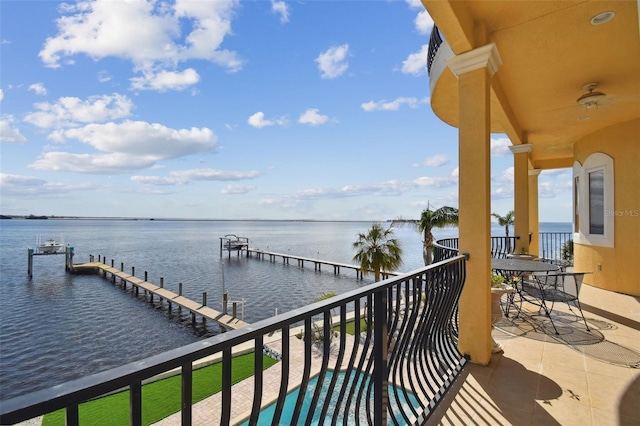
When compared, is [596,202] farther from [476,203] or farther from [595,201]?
[476,203]

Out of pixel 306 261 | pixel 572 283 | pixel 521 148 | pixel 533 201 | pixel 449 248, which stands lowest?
pixel 306 261

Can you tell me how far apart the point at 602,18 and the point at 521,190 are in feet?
14.4

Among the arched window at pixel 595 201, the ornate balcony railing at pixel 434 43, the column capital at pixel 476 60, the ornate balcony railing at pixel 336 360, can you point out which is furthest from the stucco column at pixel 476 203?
the arched window at pixel 595 201

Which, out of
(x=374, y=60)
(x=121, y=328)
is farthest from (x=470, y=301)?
(x=121, y=328)

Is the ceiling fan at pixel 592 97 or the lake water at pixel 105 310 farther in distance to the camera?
the lake water at pixel 105 310

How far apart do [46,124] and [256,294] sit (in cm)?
1640

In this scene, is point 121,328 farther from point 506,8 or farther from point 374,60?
point 506,8

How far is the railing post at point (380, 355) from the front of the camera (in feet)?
4.96

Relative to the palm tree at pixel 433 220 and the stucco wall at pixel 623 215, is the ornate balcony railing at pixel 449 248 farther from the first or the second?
the palm tree at pixel 433 220

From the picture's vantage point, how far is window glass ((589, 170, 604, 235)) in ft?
21.2

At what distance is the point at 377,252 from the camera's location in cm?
1357

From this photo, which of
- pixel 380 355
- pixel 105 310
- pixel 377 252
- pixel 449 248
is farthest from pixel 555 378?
pixel 105 310

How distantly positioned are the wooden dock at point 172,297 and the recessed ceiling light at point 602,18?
1020cm

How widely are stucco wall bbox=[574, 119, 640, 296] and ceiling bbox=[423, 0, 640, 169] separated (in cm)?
36
